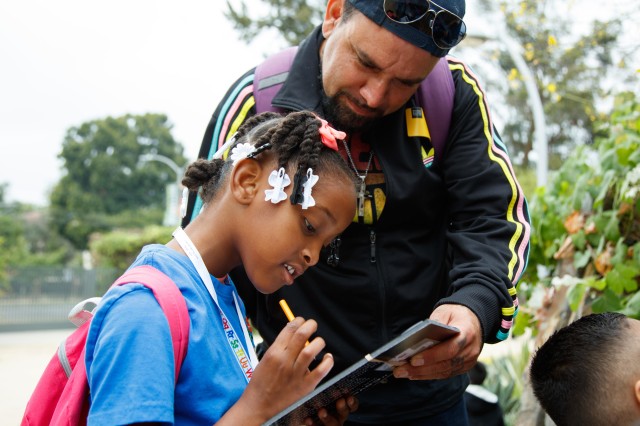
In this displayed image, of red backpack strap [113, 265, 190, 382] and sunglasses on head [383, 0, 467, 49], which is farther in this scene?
sunglasses on head [383, 0, 467, 49]

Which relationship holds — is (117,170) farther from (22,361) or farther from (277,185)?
(277,185)

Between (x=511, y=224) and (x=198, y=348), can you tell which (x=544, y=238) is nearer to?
(x=511, y=224)

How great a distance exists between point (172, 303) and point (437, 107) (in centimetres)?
112

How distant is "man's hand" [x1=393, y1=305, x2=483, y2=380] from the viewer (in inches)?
68.5

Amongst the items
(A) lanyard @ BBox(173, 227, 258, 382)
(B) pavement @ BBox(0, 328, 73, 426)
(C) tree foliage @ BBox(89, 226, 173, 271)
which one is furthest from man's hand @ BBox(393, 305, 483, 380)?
(C) tree foliage @ BBox(89, 226, 173, 271)

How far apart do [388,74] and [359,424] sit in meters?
1.07

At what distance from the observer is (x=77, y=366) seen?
4.97 ft

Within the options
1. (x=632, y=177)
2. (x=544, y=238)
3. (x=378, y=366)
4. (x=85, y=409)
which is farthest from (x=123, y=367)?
(x=544, y=238)

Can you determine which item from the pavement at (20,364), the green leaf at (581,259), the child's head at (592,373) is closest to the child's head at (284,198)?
the child's head at (592,373)

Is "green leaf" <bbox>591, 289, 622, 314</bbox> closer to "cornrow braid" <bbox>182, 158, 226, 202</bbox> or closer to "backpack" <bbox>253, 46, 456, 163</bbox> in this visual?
"backpack" <bbox>253, 46, 456, 163</bbox>

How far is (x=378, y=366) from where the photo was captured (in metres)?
1.64

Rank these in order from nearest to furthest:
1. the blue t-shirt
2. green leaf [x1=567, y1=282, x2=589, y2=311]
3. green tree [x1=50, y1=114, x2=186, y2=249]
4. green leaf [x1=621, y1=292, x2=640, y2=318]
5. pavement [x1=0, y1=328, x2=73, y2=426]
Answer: the blue t-shirt < green leaf [x1=621, y1=292, x2=640, y2=318] < green leaf [x1=567, y1=282, x2=589, y2=311] < pavement [x1=0, y1=328, x2=73, y2=426] < green tree [x1=50, y1=114, x2=186, y2=249]

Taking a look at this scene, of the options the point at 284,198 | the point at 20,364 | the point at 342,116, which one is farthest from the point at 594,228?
the point at 20,364

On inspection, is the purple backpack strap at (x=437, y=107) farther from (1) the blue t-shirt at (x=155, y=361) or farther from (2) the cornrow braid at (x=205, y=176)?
(1) the blue t-shirt at (x=155, y=361)
